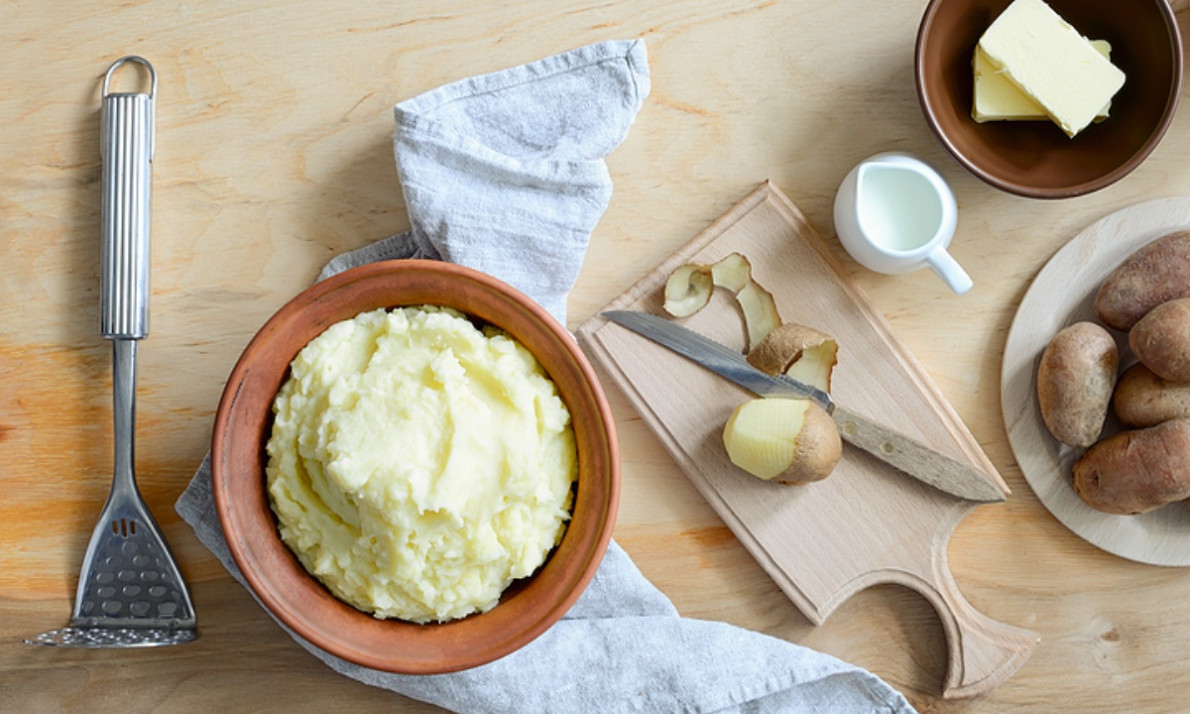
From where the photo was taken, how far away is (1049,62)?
1.70 metres

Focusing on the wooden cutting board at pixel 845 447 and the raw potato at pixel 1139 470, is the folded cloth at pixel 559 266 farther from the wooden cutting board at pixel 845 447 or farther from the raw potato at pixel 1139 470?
the raw potato at pixel 1139 470

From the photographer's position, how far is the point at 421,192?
169 centimetres

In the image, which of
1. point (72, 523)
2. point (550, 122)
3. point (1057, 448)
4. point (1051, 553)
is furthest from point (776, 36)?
point (72, 523)

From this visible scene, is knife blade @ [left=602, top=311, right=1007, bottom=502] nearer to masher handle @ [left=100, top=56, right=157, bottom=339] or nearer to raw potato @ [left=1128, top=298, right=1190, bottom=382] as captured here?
raw potato @ [left=1128, top=298, right=1190, bottom=382]

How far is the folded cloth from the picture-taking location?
170 centimetres

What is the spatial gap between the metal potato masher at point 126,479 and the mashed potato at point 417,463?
1.28 feet

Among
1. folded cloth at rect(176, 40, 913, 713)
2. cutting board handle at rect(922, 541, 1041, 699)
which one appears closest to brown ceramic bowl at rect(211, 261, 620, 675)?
folded cloth at rect(176, 40, 913, 713)

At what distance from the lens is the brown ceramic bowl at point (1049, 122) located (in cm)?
173

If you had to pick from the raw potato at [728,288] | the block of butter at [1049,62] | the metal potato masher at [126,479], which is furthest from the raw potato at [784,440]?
the metal potato masher at [126,479]

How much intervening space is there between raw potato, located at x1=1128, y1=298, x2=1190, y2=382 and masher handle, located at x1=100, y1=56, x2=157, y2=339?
67.3 inches

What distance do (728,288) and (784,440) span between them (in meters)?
0.30

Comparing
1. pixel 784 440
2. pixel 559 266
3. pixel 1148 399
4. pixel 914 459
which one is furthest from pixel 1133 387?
pixel 559 266

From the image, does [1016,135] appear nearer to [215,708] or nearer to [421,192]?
[421,192]

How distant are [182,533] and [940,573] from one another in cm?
136
